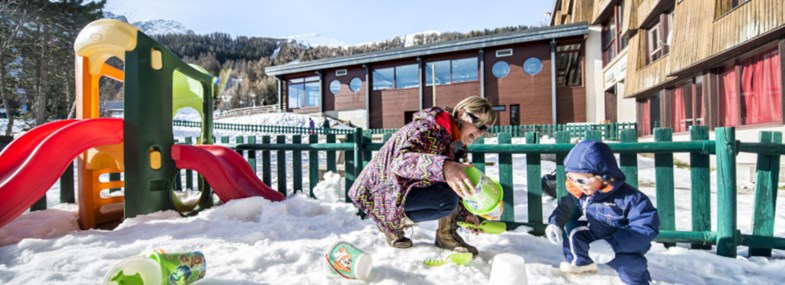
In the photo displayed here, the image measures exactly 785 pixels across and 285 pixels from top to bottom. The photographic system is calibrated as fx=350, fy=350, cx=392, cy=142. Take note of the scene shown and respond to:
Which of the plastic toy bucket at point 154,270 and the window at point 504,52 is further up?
the window at point 504,52

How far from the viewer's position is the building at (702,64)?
23.5ft

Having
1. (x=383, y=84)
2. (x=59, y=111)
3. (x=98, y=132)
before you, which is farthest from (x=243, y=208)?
(x=59, y=111)

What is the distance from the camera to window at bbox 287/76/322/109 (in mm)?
24119

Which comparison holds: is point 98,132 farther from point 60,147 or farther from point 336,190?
point 336,190

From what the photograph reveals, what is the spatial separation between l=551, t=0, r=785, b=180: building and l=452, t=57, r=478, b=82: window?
6.85 meters

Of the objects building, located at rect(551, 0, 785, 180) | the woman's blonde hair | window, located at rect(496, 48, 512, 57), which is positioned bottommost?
the woman's blonde hair

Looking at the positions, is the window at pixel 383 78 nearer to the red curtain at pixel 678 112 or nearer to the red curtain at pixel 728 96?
the red curtain at pixel 678 112

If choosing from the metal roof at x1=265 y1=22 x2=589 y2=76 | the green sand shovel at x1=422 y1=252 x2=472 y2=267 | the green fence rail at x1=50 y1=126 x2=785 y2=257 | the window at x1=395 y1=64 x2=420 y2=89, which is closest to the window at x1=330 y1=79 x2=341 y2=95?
the metal roof at x1=265 y1=22 x2=589 y2=76

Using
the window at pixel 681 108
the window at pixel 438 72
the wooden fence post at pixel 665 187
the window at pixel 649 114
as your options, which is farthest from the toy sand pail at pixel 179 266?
the window at pixel 438 72

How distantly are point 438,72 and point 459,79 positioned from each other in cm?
129

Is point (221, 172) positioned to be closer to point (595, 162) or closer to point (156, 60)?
point (156, 60)

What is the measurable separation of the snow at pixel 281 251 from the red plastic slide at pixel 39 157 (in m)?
0.31

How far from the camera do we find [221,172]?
3.70 metres

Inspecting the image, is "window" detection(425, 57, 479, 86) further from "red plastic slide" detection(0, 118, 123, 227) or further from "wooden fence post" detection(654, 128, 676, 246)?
"red plastic slide" detection(0, 118, 123, 227)
